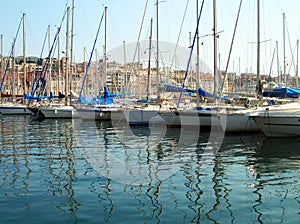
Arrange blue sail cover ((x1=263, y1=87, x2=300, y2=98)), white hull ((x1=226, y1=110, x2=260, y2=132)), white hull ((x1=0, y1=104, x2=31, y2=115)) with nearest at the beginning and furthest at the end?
1. white hull ((x1=226, y1=110, x2=260, y2=132))
2. blue sail cover ((x1=263, y1=87, x2=300, y2=98))
3. white hull ((x1=0, y1=104, x2=31, y2=115))

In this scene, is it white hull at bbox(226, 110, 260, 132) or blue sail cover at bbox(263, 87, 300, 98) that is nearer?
white hull at bbox(226, 110, 260, 132)

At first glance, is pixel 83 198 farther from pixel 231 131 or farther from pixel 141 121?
pixel 141 121

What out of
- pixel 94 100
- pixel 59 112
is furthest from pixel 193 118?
pixel 59 112

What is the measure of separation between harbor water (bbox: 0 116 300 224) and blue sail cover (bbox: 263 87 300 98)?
6.46m

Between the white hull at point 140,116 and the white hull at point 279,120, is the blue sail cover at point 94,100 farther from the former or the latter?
the white hull at point 279,120

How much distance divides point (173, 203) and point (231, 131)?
633 inches

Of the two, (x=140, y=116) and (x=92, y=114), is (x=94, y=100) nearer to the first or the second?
(x=92, y=114)

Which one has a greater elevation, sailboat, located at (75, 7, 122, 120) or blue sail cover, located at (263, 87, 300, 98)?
blue sail cover, located at (263, 87, 300, 98)

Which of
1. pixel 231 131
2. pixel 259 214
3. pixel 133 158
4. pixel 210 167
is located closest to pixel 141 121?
pixel 231 131

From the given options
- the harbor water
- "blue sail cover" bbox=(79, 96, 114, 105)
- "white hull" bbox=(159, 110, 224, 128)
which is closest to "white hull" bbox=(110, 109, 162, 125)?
"white hull" bbox=(159, 110, 224, 128)

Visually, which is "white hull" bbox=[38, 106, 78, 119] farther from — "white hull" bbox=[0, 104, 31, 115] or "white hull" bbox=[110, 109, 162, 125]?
"white hull" bbox=[110, 109, 162, 125]

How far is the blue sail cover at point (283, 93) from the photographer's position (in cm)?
2624

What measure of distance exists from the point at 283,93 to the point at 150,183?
17.7m

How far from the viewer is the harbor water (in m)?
8.69
